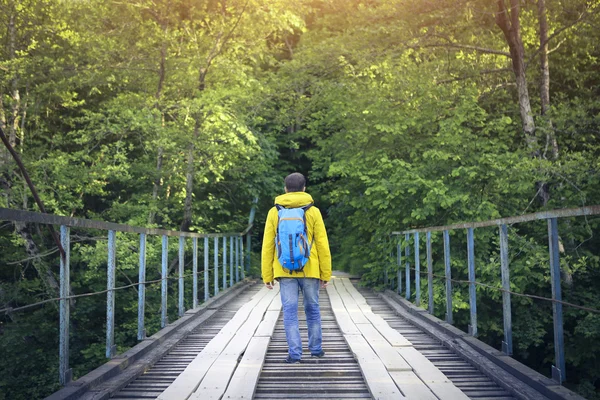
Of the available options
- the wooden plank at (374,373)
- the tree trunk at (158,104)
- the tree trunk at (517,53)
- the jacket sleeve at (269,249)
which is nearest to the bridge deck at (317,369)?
the wooden plank at (374,373)

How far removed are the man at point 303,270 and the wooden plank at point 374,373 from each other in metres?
0.38

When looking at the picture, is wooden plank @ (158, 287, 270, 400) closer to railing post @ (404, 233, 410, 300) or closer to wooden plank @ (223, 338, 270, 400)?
wooden plank @ (223, 338, 270, 400)

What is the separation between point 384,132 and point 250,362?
29.6 ft

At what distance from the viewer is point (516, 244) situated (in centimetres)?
1150

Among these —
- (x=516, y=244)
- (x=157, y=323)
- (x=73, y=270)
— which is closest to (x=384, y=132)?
(x=516, y=244)

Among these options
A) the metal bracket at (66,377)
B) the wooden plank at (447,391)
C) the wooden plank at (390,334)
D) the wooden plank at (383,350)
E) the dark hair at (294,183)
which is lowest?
the wooden plank at (447,391)

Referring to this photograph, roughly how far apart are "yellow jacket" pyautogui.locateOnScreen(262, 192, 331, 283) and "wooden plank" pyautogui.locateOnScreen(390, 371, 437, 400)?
3.33 ft

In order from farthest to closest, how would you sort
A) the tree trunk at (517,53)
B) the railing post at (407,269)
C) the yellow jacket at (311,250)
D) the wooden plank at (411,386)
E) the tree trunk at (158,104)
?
the tree trunk at (158,104) → the tree trunk at (517,53) → the railing post at (407,269) → the yellow jacket at (311,250) → the wooden plank at (411,386)

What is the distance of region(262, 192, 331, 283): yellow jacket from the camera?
17.6 ft

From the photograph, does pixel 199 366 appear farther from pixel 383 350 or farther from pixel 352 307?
pixel 352 307

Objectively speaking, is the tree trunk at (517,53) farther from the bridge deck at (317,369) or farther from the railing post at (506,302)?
the railing post at (506,302)

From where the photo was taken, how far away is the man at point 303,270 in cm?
536

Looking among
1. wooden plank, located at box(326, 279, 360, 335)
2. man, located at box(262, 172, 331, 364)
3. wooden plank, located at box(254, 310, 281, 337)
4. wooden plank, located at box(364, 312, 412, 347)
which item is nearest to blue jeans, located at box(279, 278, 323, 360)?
man, located at box(262, 172, 331, 364)

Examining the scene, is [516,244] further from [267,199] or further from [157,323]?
[267,199]
